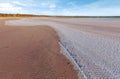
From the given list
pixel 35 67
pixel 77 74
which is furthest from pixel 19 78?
pixel 77 74

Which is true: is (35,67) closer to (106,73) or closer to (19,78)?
(19,78)

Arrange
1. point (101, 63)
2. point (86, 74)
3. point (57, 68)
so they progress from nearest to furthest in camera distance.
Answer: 1. point (86, 74)
2. point (57, 68)
3. point (101, 63)

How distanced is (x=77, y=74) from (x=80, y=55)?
1995 millimetres

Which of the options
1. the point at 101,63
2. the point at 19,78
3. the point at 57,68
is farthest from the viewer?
the point at 101,63

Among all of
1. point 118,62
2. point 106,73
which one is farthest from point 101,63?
point 106,73

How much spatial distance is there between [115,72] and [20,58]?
10.7ft

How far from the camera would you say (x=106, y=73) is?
4188 millimetres

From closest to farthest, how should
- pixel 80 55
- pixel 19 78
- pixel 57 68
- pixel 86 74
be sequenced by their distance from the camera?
1. pixel 19 78
2. pixel 86 74
3. pixel 57 68
4. pixel 80 55

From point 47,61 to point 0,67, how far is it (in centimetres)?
149

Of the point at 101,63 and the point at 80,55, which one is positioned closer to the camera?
the point at 101,63

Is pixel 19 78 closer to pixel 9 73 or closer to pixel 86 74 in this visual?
pixel 9 73

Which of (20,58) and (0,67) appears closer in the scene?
(0,67)

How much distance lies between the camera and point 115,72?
4277mm

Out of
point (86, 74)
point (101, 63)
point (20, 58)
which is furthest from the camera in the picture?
point (20, 58)
